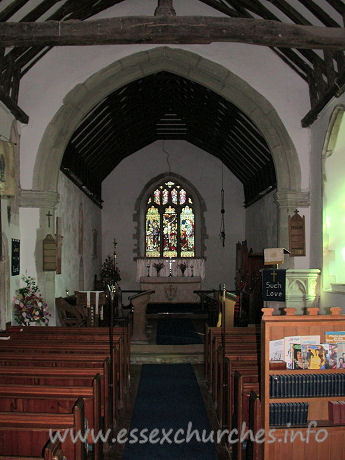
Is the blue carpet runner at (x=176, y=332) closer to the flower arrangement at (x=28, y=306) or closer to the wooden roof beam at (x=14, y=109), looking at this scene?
the flower arrangement at (x=28, y=306)

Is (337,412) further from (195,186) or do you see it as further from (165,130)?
(195,186)

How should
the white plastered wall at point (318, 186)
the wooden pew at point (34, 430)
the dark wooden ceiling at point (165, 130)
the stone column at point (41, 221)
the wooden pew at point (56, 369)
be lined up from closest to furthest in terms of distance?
the wooden pew at point (34, 430)
the wooden pew at point (56, 369)
the white plastered wall at point (318, 186)
the stone column at point (41, 221)
the dark wooden ceiling at point (165, 130)

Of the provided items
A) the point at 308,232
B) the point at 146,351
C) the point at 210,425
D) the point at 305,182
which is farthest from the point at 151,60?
the point at 210,425

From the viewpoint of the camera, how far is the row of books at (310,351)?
336 cm

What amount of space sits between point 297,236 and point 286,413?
4.92 m

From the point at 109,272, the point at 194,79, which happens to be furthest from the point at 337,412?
the point at 109,272

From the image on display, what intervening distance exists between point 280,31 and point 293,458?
407 cm

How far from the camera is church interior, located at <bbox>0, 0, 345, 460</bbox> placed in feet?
11.2

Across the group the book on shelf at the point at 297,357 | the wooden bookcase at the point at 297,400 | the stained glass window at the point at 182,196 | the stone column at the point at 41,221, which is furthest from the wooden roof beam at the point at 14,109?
the stained glass window at the point at 182,196

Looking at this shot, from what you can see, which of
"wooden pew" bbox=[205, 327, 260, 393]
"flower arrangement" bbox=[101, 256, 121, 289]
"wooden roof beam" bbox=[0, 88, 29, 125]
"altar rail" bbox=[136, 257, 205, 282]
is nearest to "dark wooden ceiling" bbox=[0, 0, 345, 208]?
"wooden roof beam" bbox=[0, 88, 29, 125]

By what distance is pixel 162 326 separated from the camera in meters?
10.6

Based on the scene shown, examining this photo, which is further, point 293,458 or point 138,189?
point 138,189

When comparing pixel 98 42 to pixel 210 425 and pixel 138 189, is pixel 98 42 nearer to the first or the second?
pixel 210 425

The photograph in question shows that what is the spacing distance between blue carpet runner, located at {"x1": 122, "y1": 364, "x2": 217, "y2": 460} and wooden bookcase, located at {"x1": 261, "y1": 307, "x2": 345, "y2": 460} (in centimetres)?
83
